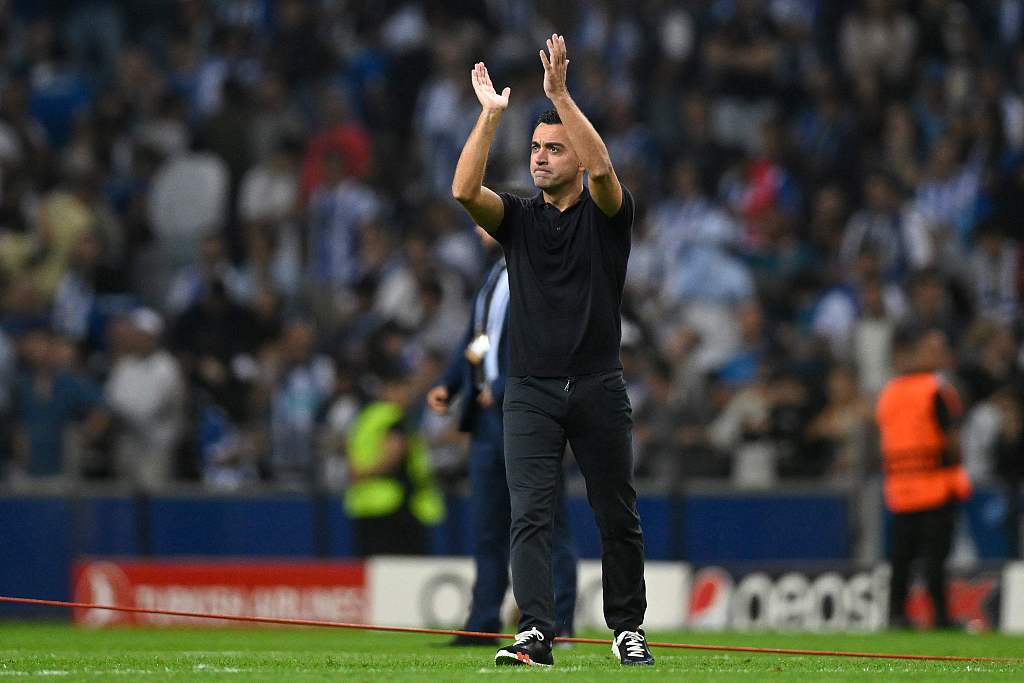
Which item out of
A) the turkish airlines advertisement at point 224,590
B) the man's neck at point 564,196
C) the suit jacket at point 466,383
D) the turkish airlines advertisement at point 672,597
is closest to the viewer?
the man's neck at point 564,196

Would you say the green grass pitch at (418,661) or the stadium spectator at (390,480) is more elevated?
the stadium spectator at (390,480)

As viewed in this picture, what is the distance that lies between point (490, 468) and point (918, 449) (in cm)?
504

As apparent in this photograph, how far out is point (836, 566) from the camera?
1600 cm

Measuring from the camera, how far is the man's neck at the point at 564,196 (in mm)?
8475

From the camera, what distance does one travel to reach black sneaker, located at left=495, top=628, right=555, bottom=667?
27.0ft

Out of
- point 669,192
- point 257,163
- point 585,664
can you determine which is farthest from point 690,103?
point 585,664

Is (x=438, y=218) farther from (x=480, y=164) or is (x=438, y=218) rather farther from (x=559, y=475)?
(x=480, y=164)

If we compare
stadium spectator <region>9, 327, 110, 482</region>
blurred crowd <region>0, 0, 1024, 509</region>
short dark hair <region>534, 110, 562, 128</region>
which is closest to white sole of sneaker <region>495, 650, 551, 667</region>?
short dark hair <region>534, 110, 562, 128</region>

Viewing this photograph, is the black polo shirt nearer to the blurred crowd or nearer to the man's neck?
the man's neck

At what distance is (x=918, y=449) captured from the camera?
48.8 feet

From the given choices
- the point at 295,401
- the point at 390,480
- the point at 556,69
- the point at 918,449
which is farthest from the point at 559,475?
the point at 295,401

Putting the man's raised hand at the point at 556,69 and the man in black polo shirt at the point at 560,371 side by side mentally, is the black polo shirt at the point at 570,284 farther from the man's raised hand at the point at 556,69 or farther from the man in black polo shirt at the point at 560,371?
the man's raised hand at the point at 556,69

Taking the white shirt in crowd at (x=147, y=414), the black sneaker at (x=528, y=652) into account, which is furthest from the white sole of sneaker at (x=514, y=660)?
the white shirt in crowd at (x=147, y=414)

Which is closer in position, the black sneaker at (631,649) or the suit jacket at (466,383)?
the black sneaker at (631,649)
